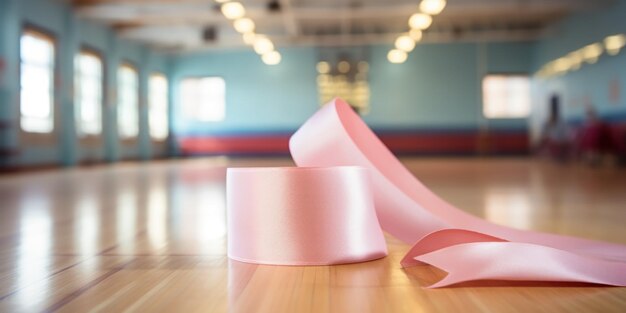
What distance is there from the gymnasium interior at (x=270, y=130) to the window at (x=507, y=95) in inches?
1.5

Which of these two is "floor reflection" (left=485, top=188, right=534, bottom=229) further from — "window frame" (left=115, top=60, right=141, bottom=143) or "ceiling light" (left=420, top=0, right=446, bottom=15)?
"window frame" (left=115, top=60, right=141, bottom=143)

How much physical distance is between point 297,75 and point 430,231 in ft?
46.7

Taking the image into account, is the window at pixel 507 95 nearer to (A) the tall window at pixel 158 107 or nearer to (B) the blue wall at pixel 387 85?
(B) the blue wall at pixel 387 85

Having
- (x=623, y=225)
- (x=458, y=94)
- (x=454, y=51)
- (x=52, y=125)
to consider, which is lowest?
(x=623, y=225)

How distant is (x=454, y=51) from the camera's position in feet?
49.1

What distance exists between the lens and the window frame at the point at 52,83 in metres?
8.91

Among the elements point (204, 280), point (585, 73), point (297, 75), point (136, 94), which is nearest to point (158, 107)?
point (136, 94)

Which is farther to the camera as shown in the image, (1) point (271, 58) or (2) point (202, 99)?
(2) point (202, 99)

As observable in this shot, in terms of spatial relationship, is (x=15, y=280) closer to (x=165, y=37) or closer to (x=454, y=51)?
(x=165, y=37)

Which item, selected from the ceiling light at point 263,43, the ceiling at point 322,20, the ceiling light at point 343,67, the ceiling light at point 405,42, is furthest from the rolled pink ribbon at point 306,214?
the ceiling light at point 343,67

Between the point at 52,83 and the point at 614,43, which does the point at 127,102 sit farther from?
the point at 614,43

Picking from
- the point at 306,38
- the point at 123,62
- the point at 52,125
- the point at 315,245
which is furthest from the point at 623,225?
the point at 123,62

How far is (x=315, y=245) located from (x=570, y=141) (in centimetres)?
1185

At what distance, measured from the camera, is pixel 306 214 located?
1208mm
